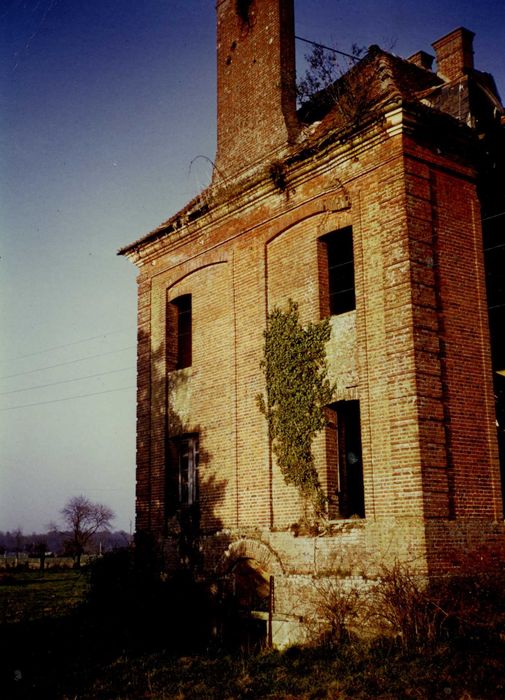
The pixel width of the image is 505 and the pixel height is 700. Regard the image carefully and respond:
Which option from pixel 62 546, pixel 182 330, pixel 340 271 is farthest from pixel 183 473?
pixel 62 546

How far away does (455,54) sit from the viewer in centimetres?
1451

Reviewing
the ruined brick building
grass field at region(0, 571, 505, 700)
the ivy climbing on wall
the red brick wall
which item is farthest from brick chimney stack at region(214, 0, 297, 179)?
grass field at region(0, 571, 505, 700)

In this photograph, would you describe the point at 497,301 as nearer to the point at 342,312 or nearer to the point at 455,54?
the point at 342,312

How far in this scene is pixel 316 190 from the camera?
13.4 metres

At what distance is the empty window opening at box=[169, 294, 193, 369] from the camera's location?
1716 cm

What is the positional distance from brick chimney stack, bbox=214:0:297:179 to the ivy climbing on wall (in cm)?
448

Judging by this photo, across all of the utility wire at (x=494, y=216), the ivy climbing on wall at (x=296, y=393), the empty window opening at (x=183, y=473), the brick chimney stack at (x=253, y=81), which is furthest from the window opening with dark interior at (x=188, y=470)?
the utility wire at (x=494, y=216)

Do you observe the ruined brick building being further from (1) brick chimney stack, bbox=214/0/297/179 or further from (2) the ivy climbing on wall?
(2) the ivy climbing on wall

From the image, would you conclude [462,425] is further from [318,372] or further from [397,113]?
[397,113]

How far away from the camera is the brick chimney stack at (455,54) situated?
1440cm

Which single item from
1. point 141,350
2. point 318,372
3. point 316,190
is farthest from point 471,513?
point 141,350

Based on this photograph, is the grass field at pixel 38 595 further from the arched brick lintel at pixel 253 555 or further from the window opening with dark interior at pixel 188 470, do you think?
the arched brick lintel at pixel 253 555

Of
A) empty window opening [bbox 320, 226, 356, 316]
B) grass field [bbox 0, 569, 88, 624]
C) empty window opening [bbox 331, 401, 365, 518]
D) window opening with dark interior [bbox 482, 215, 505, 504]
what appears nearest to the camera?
window opening with dark interior [bbox 482, 215, 505, 504]

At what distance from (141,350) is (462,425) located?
8995 millimetres
